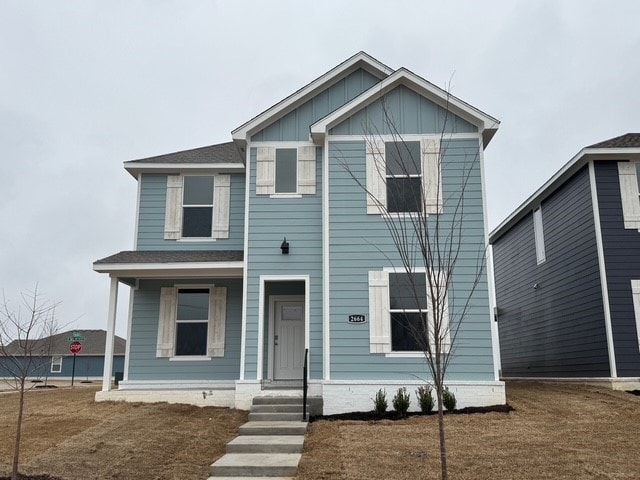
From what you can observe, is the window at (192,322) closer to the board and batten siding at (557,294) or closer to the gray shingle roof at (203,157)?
the gray shingle roof at (203,157)

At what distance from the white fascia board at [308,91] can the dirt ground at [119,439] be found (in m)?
5.68

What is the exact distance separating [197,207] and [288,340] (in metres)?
3.95

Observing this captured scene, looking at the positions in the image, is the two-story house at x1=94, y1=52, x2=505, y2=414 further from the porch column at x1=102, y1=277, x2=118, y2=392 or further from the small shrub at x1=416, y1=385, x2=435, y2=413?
the small shrub at x1=416, y1=385, x2=435, y2=413

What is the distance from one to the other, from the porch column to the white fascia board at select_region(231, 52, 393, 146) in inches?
165

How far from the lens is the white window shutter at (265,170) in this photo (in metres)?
11.6

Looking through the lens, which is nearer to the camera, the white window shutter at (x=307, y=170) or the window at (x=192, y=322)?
the white window shutter at (x=307, y=170)

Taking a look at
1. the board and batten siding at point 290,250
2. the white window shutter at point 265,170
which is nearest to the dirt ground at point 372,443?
the board and batten siding at point 290,250

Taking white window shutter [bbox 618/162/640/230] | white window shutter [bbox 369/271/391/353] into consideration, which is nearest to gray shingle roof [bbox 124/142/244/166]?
white window shutter [bbox 369/271/391/353]

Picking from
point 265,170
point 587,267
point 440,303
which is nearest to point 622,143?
point 587,267

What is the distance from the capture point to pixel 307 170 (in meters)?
11.7

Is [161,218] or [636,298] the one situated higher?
[161,218]

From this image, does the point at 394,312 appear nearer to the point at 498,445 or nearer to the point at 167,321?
the point at 498,445

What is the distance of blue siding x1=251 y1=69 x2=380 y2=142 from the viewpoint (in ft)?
39.2

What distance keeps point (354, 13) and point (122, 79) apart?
9213 mm
